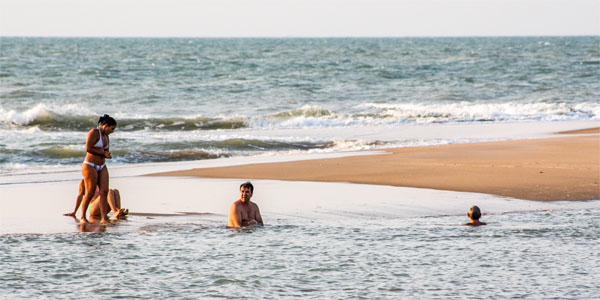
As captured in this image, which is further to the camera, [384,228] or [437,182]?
[437,182]

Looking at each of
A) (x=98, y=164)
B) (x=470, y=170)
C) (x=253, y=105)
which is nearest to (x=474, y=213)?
(x=98, y=164)

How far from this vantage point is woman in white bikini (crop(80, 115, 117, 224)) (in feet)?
32.1

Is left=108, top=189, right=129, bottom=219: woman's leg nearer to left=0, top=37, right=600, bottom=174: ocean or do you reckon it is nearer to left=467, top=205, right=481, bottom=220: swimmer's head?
left=467, top=205, right=481, bottom=220: swimmer's head

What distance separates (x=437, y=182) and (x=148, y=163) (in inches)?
281

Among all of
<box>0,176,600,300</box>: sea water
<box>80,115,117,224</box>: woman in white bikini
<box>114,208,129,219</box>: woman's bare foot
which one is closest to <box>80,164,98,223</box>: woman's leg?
<box>80,115,117,224</box>: woman in white bikini

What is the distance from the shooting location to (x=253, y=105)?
32.9m

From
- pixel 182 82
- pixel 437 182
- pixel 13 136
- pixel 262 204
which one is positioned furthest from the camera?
pixel 182 82

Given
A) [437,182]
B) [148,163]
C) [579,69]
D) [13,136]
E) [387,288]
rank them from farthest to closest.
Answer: [579,69]
[13,136]
[148,163]
[437,182]
[387,288]

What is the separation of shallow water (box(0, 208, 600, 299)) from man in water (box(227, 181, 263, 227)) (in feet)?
0.57

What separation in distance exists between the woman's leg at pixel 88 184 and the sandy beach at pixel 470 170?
4.13 meters

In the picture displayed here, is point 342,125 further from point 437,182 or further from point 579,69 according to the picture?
point 579,69

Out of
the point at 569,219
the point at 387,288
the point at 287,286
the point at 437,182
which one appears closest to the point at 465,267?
the point at 387,288

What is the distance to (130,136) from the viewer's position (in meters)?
22.8

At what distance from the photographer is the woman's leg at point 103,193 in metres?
9.91
